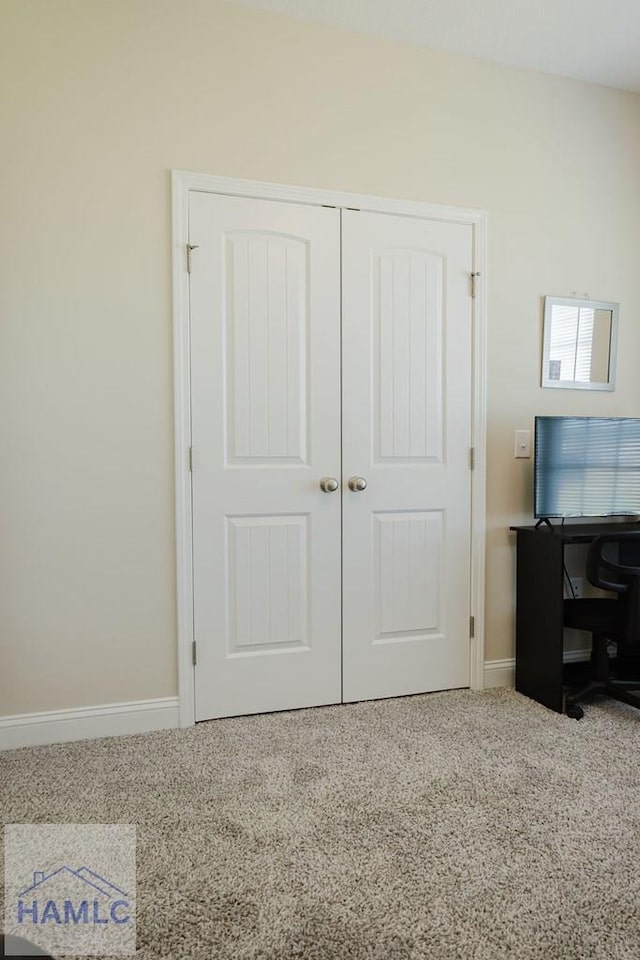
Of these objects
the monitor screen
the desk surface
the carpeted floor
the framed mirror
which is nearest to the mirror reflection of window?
the framed mirror

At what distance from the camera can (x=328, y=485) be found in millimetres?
2564

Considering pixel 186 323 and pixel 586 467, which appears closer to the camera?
pixel 186 323

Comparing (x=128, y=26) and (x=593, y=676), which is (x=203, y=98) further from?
(x=593, y=676)

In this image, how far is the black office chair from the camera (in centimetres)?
240

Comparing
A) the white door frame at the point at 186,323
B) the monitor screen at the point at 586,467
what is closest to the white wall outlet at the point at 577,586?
the monitor screen at the point at 586,467

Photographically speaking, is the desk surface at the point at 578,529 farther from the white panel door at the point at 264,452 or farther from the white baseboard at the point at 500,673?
the white panel door at the point at 264,452

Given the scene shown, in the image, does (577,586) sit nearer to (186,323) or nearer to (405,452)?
(405,452)

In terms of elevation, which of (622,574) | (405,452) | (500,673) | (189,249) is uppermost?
(189,249)

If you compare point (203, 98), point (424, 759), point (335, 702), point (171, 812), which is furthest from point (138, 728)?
point (203, 98)

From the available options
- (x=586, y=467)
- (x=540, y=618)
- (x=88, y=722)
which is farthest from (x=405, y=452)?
(x=88, y=722)

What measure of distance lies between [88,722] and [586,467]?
239 centimetres

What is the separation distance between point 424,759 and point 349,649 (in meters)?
0.62

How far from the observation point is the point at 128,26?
2293 millimetres

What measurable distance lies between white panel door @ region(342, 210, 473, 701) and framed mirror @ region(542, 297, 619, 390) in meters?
0.45
